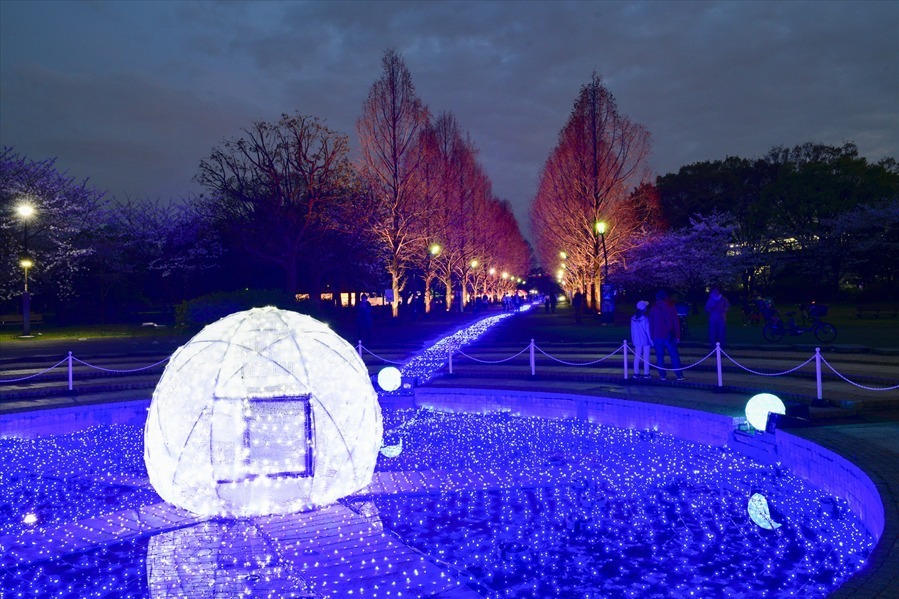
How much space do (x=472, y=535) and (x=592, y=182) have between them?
3532 centimetres

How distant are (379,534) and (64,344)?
24.2 m

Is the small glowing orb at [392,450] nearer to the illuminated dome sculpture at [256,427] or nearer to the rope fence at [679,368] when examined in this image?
the rope fence at [679,368]

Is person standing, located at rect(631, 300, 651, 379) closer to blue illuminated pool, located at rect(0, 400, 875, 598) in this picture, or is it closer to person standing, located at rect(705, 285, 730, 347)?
person standing, located at rect(705, 285, 730, 347)

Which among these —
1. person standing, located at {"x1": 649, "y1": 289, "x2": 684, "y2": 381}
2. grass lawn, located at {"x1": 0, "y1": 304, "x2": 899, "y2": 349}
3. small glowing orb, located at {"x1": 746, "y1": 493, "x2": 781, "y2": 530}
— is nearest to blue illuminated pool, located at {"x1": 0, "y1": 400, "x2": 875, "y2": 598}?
small glowing orb, located at {"x1": 746, "y1": 493, "x2": 781, "y2": 530}

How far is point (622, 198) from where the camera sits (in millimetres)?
42344

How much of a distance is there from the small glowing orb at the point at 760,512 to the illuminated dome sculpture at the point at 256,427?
3.96 metres

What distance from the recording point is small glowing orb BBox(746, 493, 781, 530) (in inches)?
254

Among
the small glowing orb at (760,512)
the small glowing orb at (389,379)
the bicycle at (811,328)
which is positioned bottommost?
the small glowing orb at (760,512)

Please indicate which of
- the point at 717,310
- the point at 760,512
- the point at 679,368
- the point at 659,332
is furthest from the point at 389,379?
the point at 717,310

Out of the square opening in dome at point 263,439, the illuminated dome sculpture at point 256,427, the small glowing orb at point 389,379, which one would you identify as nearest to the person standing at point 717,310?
the small glowing orb at point 389,379

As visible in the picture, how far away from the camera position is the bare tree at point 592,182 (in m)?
38.7

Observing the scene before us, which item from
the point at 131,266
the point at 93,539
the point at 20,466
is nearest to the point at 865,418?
the point at 93,539

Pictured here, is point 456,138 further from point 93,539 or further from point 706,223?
point 93,539

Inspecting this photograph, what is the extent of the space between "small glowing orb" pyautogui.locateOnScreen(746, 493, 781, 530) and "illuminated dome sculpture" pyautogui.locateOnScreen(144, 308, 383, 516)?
3.96m
